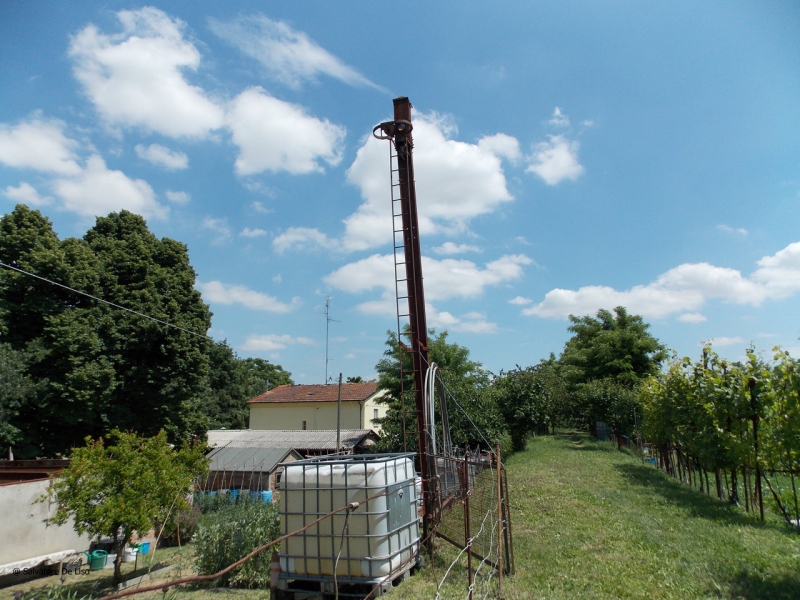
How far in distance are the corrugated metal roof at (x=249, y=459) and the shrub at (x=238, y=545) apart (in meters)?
11.8

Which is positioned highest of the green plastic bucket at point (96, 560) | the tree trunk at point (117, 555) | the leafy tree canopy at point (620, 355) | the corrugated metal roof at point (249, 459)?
the leafy tree canopy at point (620, 355)

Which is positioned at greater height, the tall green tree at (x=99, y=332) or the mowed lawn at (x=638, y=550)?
the tall green tree at (x=99, y=332)

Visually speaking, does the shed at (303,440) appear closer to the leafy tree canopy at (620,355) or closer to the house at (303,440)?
the house at (303,440)

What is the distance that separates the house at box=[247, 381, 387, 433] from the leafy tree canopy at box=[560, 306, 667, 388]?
1829cm

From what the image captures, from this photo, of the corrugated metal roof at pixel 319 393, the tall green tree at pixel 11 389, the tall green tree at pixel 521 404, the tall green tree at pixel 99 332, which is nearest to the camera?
the tall green tree at pixel 11 389

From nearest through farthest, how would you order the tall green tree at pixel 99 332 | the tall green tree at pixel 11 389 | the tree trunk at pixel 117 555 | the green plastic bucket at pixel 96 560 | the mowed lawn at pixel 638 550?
the mowed lawn at pixel 638 550
the tree trunk at pixel 117 555
the green plastic bucket at pixel 96 560
the tall green tree at pixel 11 389
the tall green tree at pixel 99 332

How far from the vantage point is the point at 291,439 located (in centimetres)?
3200

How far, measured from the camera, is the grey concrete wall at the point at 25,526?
13898 millimetres

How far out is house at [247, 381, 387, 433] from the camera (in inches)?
1649

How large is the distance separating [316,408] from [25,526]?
28365 mm

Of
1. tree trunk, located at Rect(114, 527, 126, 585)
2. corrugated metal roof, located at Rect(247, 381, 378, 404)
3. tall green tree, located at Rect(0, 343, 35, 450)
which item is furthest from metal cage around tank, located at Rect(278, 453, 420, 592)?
corrugated metal roof, located at Rect(247, 381, 378, 404)

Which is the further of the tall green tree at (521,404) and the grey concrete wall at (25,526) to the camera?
the tall green tree at (521,404)

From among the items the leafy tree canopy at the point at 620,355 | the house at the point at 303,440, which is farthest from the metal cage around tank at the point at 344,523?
the leafy tree canopy at the point at 620,355

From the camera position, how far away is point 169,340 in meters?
21.5
